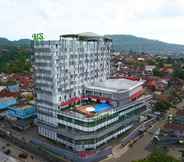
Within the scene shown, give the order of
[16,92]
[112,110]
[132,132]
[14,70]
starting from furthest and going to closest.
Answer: [14,70], [16,92], [132,132], [112,110]

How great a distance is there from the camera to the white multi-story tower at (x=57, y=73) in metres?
58.6

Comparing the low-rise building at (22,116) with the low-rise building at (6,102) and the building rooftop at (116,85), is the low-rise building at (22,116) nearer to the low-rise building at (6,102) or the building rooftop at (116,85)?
the low-rise building at (6,102)

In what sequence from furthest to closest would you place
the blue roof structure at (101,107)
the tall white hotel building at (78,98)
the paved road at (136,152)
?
the blue roof structure at (101,107)
the tall white hotel building at (78,98)
the paved road at (136,152)

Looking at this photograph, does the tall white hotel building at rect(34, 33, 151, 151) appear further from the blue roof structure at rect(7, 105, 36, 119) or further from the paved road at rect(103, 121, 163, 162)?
the blue roof structure at rect(7, 105, 36, 119)

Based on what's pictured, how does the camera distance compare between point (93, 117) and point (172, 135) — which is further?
point (172, 135)

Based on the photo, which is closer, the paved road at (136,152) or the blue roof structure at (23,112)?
the paved road at (136,152)

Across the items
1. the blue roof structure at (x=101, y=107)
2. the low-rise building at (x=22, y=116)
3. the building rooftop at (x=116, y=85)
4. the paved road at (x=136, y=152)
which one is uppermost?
the building rooftop at (x=116, y=85)

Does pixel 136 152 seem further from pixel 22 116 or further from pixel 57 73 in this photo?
pixel 22 116

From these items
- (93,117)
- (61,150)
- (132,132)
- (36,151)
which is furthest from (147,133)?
(36,151)

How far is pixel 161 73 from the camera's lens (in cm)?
13925

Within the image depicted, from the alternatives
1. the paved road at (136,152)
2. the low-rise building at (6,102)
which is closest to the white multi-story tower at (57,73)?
the paved road at (136,152)

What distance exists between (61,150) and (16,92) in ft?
190

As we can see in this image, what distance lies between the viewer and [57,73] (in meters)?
58.8

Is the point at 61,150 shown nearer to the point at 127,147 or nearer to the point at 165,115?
the point at 127,147
